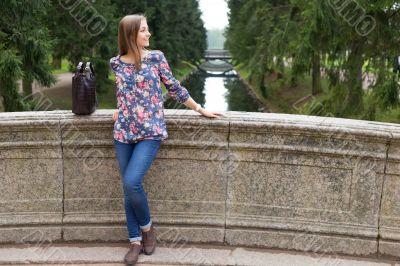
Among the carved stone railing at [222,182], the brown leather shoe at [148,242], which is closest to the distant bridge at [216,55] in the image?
the carved stone railing at [222,182]

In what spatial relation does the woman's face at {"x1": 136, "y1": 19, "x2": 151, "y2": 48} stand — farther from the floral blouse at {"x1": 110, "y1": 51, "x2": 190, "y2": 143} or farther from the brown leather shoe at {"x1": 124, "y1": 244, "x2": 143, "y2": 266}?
the brown leather shoe at {"x1": 124, "y1": 244, "x2": 143, "y2": 266}

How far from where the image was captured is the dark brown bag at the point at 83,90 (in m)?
4.14

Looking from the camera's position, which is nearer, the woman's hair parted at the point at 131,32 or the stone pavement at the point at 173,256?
the woman's hair parted at the point at 131,32

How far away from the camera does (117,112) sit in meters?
4.12

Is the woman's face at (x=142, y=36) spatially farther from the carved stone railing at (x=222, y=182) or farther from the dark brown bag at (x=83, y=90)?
the carved stone railing at (x=222, y=182)

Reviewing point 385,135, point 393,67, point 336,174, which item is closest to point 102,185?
point 336,174

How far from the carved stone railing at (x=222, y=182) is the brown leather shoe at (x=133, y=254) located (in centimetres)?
33

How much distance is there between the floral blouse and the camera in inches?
157

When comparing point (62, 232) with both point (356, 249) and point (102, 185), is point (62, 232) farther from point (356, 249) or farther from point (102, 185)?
point (356, 249)

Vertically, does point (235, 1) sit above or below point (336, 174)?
above

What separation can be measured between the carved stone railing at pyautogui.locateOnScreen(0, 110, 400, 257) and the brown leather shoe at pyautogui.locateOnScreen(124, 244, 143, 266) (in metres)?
0.33

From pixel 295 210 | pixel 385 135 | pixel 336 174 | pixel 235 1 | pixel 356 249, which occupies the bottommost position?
pixel 356 249

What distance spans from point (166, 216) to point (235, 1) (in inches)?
1547

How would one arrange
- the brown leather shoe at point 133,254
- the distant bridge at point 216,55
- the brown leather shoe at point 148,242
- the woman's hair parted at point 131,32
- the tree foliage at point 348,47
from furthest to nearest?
Answer: the distant bridge at point 216,55, the tree foliage at point 348,47, the brown leather shoe at point 148,242, the brown leather shoe at point 133,254, the woman's hair parted at point 131,32
